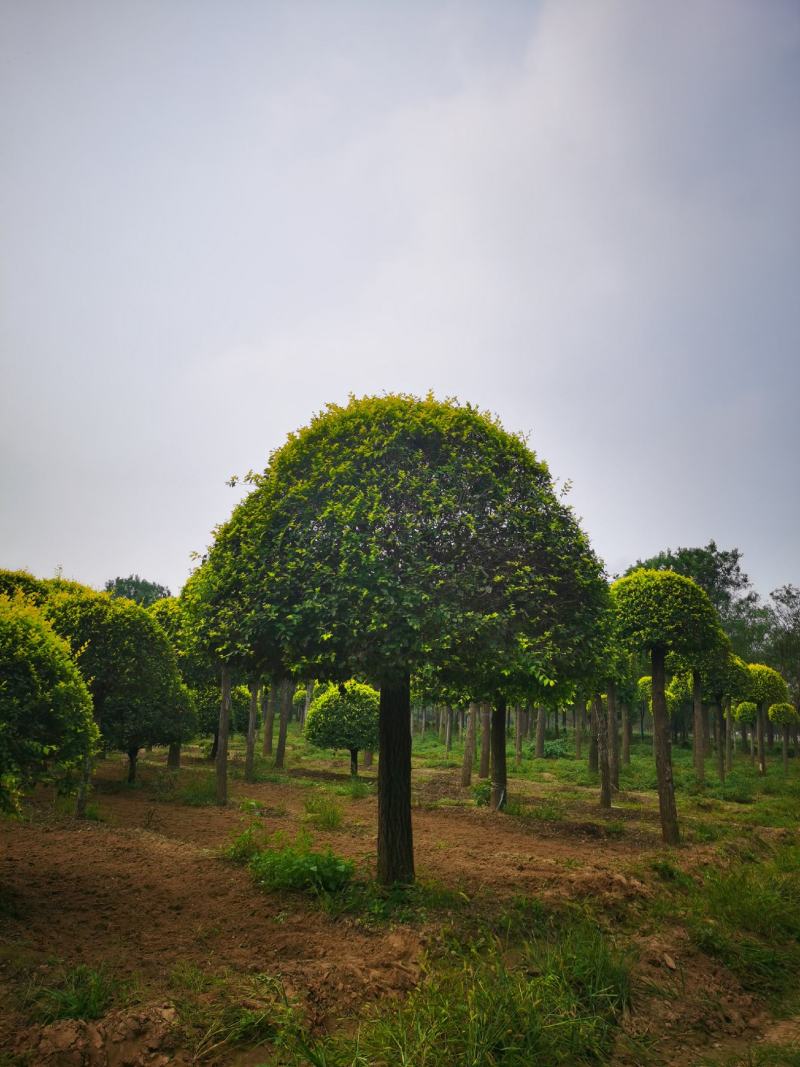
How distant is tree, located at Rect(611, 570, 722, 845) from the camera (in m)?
11.3

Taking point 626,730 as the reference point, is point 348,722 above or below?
above

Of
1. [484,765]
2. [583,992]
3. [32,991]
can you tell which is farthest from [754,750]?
Result: [32,991]

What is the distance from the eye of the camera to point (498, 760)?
48.1ft

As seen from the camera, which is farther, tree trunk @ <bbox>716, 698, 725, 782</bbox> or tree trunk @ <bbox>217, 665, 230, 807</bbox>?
tree trunk @ <bbox>716, 698, 725, 782</bbox>

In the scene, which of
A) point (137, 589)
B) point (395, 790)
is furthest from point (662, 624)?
point (137, 589)

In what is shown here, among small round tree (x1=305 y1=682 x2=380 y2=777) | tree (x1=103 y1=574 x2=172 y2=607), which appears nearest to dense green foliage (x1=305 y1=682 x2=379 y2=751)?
small round tree (x1=305 y1=682 x2=380 y2=777)

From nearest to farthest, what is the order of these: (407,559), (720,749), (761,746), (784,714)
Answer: (407,559) → (720,749) → (761,746) → (784,714)

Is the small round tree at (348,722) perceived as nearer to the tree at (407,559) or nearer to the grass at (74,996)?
the tree at (407,559)

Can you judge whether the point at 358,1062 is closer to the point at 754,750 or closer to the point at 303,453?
the point at 303,453

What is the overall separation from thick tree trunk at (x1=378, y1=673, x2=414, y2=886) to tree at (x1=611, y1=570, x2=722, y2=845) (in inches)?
224

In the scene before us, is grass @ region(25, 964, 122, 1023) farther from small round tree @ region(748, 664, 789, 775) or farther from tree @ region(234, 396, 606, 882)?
small round tree @ region(748, 664, 789, 775)

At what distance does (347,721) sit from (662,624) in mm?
14408

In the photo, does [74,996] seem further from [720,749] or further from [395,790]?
[720,749]

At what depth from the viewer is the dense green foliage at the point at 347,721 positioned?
72.2ft
